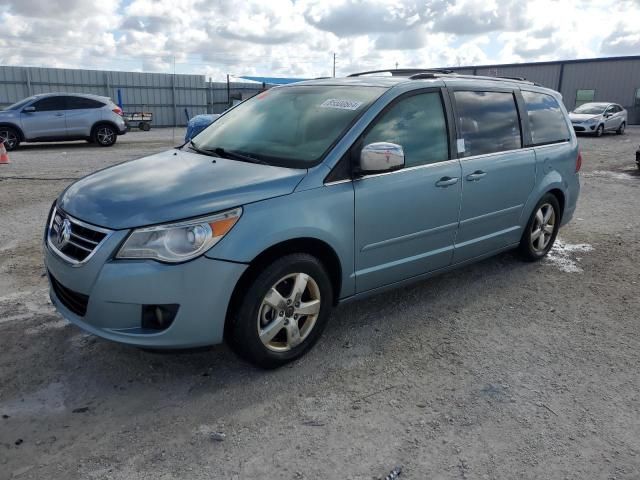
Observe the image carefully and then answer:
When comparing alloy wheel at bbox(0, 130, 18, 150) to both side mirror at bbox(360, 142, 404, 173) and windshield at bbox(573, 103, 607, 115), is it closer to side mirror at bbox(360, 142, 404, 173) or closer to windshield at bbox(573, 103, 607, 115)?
side mirror at bbox(360, 142, 404, 173)

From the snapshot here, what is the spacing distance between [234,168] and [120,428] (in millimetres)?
1612

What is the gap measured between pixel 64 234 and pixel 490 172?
318 centimetres

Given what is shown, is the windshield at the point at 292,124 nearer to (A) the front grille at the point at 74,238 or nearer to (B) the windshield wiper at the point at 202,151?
(B) the windshield wiper at the point at 202,151

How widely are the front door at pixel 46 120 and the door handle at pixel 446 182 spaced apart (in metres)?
14.5

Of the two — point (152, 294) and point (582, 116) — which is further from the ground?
point (582, 116)

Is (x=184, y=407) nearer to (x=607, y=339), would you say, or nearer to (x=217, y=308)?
(x=217, y=308)

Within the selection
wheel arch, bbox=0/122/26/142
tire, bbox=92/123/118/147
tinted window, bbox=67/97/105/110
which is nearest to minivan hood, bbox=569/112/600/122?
tire, bbox=92/123/118/147

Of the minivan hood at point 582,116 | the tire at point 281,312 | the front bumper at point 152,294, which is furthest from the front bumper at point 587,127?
the front bumper at point 152,294

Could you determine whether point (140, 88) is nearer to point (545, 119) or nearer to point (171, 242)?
point (545, 119)

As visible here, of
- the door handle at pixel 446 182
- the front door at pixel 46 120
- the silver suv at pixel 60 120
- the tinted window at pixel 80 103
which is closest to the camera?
the door handle at pixel 446 182

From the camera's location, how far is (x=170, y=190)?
3059 millimetres

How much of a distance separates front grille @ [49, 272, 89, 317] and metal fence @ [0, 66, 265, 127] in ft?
86.3

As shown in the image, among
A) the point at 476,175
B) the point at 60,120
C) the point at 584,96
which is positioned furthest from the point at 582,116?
the point at 476,175

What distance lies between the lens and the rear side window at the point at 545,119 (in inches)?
200
